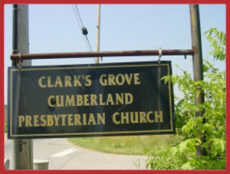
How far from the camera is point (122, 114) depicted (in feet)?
9.46

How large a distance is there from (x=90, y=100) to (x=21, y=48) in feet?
3.47

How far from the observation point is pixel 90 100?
2900 mm

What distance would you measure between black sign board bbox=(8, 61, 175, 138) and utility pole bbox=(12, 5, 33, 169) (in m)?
0.24

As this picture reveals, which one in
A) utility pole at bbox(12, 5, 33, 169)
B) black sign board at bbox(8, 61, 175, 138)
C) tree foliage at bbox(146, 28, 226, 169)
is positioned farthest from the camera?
utility pole at bbox(12, 5, 33, 169)

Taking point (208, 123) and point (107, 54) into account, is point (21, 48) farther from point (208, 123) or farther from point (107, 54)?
point (208, 123)

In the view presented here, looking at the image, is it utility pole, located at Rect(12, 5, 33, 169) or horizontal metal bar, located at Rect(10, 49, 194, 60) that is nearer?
horizontal metal bar, located at Rect(10, 49, 194, 60)

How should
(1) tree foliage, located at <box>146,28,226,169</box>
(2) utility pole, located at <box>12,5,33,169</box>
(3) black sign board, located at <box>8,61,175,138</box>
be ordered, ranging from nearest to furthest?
1. (1) tree foliage, located at <box>146,28,226,169</box>
2. (3) black sign board, located at <box>8,61,175,138</box>
3. (2) utility pole, located at <box>12,5,33,169</box>

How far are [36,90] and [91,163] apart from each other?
30.4 ft

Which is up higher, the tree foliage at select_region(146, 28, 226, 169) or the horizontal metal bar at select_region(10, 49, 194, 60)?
the horizontal metal bar at select_region(10, 49, 194, 60)

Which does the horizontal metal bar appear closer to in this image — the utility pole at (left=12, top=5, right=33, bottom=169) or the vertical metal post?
the vertical metal post

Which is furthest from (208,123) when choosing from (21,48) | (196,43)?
(21,48)

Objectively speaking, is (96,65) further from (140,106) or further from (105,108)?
(140,106)

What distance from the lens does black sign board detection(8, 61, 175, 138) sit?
2.86m

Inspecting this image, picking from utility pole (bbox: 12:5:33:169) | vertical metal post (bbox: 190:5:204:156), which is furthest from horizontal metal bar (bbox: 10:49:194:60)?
utility pole (bbox: 12:5:33:169)
